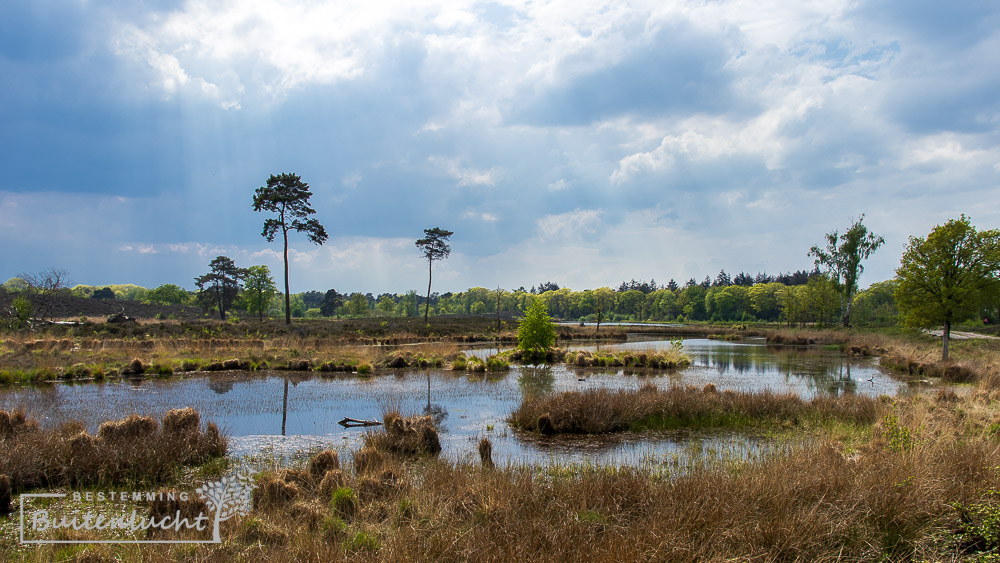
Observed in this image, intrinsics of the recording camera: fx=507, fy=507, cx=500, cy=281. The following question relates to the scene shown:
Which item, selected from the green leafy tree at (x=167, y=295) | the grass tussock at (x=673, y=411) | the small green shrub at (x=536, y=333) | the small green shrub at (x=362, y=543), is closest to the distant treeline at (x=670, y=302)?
the green leafy tree at (x=167, y=295)

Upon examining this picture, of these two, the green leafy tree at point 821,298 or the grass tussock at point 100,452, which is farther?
the green leafy tree at point 821,298

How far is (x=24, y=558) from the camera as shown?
5625 mm

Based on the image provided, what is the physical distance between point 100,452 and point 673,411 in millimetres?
→ 14449

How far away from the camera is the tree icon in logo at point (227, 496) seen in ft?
21.7

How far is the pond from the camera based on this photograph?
11.9 meters

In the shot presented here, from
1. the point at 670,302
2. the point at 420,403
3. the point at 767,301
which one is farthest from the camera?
the point at 670,302

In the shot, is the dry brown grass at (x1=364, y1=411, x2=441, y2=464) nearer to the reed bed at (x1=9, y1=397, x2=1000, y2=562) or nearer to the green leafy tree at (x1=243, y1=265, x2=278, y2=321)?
the reed bed at (x1=9, y1=397, x2=1000, y2=562)

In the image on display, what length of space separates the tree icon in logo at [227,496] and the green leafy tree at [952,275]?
119 ft

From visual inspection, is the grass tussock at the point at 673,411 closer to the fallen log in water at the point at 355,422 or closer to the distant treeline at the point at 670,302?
the fallen log in water at the point at 355,422

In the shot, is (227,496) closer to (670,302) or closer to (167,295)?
(167,295)

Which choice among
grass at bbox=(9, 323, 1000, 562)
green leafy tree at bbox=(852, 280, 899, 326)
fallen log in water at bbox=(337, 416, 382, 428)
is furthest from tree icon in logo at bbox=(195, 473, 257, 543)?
green leafy tree at bbox=(852, 280, 899, 326)

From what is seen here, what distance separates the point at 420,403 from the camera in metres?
18.2

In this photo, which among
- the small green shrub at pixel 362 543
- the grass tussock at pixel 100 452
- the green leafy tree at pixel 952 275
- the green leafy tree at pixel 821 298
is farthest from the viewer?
the green leafy tree at pixel 821 298

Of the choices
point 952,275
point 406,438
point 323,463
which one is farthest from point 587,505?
point 952,275
